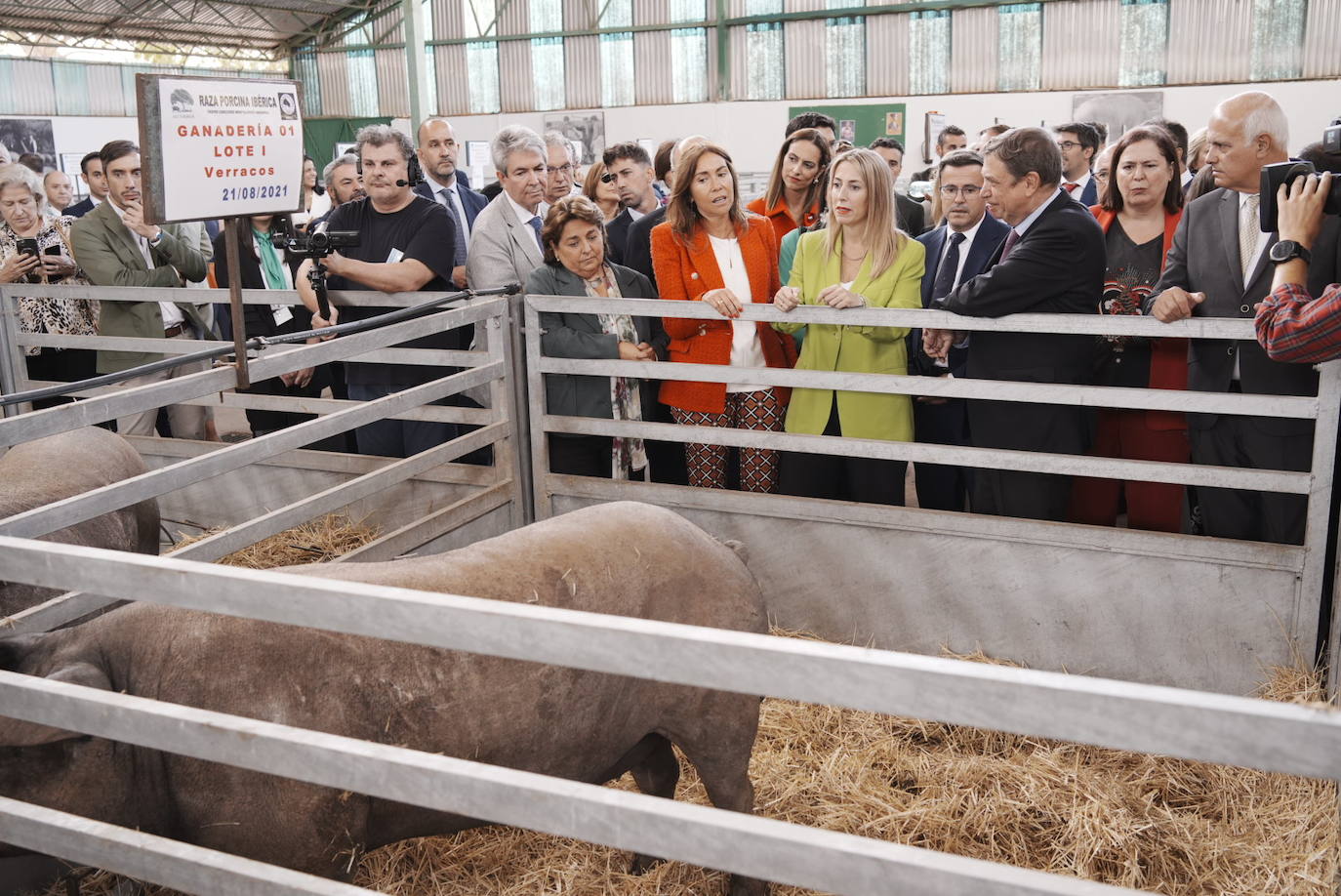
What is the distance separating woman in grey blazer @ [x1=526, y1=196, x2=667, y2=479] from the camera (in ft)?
13.9

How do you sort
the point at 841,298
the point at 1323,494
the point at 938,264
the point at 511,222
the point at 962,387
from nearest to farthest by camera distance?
1. the point at 1323,494
2. the point at 962,387
3. the point at 841,298
4. the point at 938,264
5. the point at 511,222

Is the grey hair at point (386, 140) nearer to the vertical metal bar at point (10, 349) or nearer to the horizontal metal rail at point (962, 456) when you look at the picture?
the horizontal metal rail at point (962, 456)

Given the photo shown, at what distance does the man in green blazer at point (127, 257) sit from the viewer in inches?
218

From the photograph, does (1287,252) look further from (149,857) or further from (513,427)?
(149,857)

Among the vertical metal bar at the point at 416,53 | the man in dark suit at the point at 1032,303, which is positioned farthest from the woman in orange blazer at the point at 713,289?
the vertical metal bar at the point at 416,53

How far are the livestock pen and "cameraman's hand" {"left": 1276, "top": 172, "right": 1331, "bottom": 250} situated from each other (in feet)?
1.01

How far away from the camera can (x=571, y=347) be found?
13.8 ft

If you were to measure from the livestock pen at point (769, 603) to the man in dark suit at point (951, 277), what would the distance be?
25.9 inches

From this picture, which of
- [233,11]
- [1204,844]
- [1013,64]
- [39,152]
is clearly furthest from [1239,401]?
[233,11]

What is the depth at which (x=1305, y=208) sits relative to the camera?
Answer: 9.97ft

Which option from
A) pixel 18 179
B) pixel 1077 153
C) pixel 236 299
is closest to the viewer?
pixel 236 299

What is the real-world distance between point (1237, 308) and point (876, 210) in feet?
4.07

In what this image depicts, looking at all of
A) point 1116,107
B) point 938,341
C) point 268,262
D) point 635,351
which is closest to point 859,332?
point 938,341

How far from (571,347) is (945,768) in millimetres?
1973
